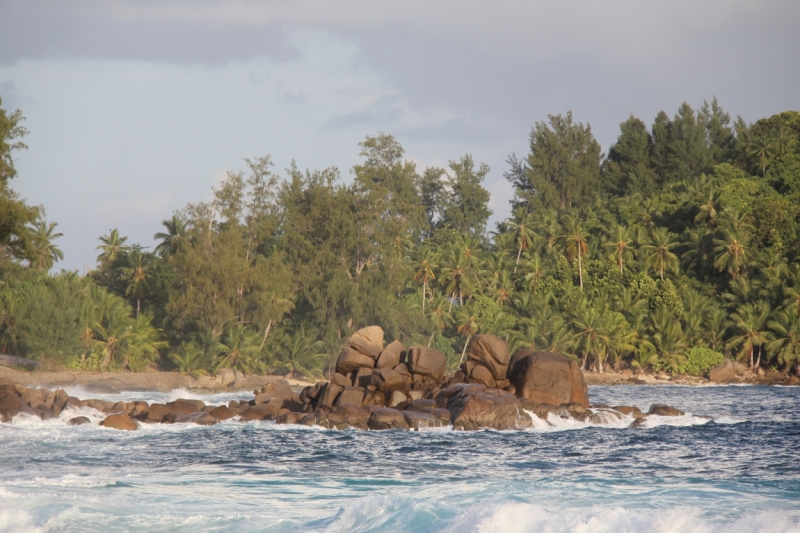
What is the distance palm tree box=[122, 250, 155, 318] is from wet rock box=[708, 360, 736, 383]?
1581 inches

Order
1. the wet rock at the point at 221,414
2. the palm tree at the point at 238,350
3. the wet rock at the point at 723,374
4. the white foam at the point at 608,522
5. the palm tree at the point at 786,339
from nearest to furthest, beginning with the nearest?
the white foam at the point at 608,522, the wet rock at the point at 221,414, the palm tree at the point at 238,350, the palm tree at the point at 786,339, the wet rock at the point at 723,374

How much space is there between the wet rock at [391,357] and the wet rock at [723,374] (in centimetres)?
3784

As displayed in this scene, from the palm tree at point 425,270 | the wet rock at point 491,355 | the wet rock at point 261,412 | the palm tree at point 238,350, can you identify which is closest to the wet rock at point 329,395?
the wet rock at point 261,412

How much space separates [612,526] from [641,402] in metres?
29.5

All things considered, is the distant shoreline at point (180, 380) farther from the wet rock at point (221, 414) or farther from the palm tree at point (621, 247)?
the wet rock at point (221, 414)

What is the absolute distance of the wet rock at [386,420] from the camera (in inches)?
990

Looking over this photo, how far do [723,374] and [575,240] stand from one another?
15921 mm

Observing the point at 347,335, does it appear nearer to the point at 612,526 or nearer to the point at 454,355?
the point at 454,355

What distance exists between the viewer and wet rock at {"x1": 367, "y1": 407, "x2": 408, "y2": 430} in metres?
25.2

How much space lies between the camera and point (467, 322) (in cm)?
6525

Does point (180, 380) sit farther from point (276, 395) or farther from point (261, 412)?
point (261, 412)

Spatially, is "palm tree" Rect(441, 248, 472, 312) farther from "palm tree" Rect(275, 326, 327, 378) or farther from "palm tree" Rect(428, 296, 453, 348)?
"palm tree" Rect(275, 326, 327, 378)

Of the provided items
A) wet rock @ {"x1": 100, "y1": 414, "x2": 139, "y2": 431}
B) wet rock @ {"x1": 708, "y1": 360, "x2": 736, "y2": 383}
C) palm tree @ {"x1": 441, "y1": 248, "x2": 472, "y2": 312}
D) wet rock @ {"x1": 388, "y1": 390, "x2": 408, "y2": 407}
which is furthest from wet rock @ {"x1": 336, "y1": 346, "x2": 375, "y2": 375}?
wet rock @ {"x1": 708, "y1": 360, "x2": 736, "y2": 383}

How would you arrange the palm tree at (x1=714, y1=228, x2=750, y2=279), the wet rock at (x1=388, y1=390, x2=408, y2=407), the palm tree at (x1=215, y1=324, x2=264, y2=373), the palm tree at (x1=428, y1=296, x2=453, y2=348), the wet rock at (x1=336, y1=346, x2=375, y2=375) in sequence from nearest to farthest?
the wet rock at (x1=388, y1=390, x2=408, y2=407), the wet rock at (x1=336, y1=346, x2=375, y2=375), the palm tree at (x1=215, y1=324, x2=264, y2=373), the palm tree at (x1=428, y1=296, x2=453, y2=348), the palm tree at (x1=714, y1=228, x2=750, y2=279)
